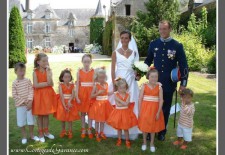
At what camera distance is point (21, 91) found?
512cm

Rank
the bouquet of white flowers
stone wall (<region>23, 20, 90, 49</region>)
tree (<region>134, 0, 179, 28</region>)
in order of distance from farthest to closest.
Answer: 1. stone wall (<region>23, 20, 90, 49</region>)
2. tree (<region>134, 0, 179, 28</region>)
3. the bouquet of white flowers

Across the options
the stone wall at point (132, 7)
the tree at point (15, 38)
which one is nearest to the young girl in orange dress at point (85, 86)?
the tree at point (15, 38)

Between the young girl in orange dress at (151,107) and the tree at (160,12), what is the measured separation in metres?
15.4

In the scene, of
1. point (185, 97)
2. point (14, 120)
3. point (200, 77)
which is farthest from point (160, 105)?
point (200, 77)

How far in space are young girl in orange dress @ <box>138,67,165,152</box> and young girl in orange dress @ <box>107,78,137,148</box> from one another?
8.8 inches

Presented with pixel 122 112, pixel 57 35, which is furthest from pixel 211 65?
pixel 57 35

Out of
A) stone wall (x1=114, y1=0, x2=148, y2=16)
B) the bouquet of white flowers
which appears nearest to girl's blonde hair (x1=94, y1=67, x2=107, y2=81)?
the bouquet of white flowers

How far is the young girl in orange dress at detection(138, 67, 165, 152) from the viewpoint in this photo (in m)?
4.91

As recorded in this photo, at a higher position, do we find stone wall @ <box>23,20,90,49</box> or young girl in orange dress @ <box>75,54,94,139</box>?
stone wall @ <box>23,20,90,49</box>

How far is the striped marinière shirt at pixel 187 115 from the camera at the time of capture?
5.06m

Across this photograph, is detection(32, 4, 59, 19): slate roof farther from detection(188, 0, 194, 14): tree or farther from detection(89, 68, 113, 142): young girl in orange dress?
detection(89, 68, 113, 142): young girl in orange dress

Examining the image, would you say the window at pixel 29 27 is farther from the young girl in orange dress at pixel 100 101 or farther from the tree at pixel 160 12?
the young girl in orange dress at pixel 100 101

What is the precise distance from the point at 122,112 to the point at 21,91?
6.09ft

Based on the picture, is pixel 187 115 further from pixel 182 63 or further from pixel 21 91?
pixel 21 91
